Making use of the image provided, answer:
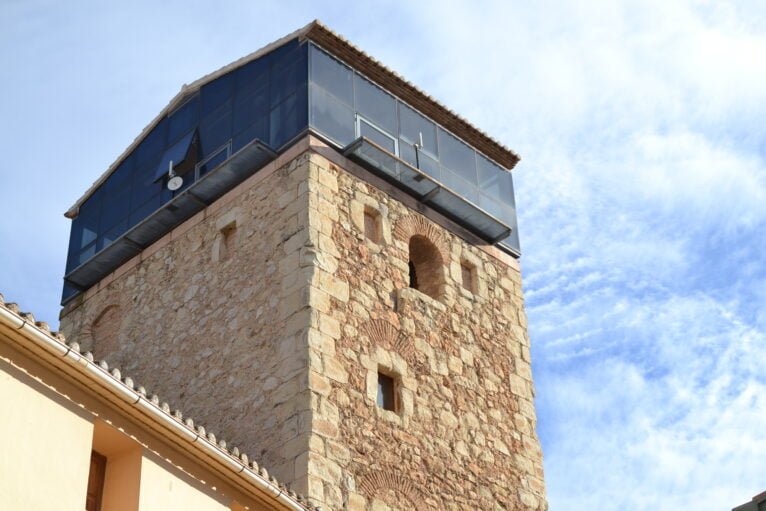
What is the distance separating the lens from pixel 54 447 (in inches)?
445

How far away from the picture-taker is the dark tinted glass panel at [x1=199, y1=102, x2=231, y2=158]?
19.7 m

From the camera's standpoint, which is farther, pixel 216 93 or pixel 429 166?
pixel 216 93

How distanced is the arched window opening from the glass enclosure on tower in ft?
2.14

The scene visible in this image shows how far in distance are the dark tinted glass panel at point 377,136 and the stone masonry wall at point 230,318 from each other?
1310mm

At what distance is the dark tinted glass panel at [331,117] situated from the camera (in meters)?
18.6

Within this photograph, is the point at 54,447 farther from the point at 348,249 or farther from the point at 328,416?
the point at 348,249

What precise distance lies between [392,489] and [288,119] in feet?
17.3

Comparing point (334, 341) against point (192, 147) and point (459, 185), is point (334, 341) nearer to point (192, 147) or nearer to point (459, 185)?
point (459, 185)

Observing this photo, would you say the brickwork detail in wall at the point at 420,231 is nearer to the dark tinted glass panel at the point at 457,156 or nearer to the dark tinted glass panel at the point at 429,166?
the dark tinted glass panel at the point at 429,166

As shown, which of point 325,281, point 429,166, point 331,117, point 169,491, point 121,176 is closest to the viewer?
point 169,491

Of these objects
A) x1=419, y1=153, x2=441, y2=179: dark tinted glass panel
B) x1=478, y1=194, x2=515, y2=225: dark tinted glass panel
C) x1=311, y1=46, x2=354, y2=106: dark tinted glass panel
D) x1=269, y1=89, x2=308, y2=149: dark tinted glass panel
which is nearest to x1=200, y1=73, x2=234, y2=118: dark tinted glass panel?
x1=269, y1=89, x2=308, y2=149: dark tinted glass panel

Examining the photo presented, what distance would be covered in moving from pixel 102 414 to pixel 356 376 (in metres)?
5.44

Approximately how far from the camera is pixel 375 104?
1972 cm

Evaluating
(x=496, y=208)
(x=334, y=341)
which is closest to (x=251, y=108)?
(x=496, y=208)
